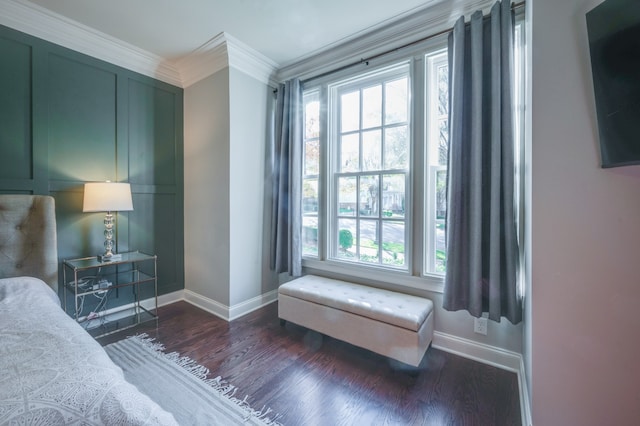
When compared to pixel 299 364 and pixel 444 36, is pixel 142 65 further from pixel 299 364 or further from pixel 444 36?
pixel 299 364

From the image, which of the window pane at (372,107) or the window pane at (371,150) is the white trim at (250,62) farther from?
the window pane at (371,150)

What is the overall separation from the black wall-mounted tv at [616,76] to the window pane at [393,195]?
4.39 ft

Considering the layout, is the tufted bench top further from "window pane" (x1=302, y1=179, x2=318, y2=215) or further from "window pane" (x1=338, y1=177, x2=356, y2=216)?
"window pane" (x1=302, y1=179, x2=318, y2=215)

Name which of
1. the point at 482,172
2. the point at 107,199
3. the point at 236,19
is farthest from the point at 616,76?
the point at 107,199

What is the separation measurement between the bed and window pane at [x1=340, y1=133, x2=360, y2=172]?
2.20 meters

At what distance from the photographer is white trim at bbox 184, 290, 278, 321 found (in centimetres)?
263

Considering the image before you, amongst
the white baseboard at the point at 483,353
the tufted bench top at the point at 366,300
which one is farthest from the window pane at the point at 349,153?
the white baseboard at the point at 483,353

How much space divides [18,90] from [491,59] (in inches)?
137

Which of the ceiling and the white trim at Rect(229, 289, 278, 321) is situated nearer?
the ceiling

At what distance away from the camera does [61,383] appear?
0.76 m

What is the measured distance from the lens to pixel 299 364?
1.93 metres

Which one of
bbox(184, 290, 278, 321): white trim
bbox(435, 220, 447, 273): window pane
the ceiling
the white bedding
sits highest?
the ceiling

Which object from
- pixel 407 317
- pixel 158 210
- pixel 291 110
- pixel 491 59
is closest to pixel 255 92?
pixel 291 110

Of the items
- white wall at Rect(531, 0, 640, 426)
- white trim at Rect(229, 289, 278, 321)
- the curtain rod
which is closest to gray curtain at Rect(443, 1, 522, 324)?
the curtain rod
